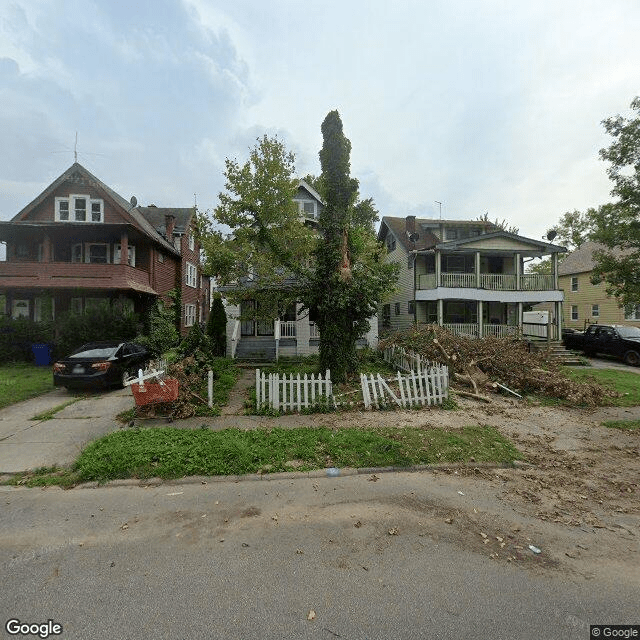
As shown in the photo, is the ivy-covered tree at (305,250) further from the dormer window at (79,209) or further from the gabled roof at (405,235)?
the gabled roof at (405,235)

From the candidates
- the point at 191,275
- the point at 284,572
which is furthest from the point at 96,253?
the point at 284,572

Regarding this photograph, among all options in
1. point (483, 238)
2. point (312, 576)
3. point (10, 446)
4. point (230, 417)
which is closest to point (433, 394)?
point (230, 417)

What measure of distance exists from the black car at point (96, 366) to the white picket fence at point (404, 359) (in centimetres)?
996

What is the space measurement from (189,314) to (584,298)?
3493 cm

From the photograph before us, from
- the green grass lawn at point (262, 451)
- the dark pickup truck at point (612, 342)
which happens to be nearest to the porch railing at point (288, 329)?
the green grass lawn at point (262, 451)

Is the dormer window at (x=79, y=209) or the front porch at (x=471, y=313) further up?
the dormer window at (x=79, y=209)

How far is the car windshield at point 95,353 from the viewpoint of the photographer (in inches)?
418

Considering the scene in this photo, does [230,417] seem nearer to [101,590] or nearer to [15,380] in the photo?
[101,590]

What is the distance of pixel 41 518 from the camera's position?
4.00 m

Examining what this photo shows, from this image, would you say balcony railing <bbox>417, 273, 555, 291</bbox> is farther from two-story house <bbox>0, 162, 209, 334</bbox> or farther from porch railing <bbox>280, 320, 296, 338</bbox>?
two-story house <bbox>0, 162, 209, 334</bbox>

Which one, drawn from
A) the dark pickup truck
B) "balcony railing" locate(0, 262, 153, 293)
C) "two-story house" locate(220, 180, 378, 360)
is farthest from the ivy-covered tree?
the dark pickup truck

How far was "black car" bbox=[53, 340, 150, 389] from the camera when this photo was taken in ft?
33.5

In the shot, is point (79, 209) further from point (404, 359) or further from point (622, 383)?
point (622, 383)

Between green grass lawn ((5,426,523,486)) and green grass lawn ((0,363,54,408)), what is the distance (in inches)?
238
